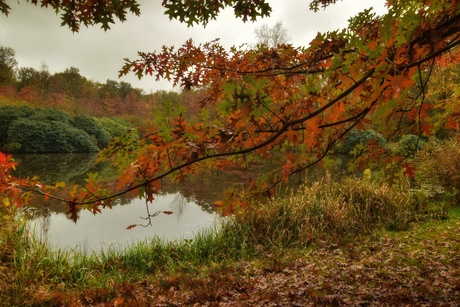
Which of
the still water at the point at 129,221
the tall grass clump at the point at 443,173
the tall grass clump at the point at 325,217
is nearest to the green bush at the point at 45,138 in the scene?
the still water at the point at 129,221

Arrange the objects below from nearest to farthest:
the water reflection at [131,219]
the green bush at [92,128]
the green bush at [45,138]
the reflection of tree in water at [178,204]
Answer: the water reflection at [131,219]
the reflection of tree in water at [178,204]
the green bush at [45,138]
the green bush at [92,128]

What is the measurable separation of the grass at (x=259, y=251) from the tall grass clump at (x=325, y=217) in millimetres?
18

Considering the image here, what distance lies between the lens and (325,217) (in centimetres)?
552

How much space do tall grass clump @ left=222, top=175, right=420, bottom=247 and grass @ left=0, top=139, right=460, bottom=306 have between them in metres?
0.02

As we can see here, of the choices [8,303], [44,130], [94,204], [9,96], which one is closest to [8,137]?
[44,130]

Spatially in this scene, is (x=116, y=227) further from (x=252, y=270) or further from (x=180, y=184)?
(x=180, y=184)

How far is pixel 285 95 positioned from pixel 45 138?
20.6 m

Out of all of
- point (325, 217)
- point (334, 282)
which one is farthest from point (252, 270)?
point (325, 217)

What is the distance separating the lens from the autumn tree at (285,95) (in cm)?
140

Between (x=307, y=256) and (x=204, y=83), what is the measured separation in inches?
114

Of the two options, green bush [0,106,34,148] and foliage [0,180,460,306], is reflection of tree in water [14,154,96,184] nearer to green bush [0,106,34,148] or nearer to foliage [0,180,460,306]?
green bush [0,106,34,148]

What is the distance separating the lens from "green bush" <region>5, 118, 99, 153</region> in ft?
60.3

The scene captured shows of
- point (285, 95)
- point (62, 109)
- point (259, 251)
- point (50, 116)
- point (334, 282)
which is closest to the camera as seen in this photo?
point (285, 95)

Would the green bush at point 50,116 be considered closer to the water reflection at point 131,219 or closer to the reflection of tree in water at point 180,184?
the reflection of tree in water at point 180,184
